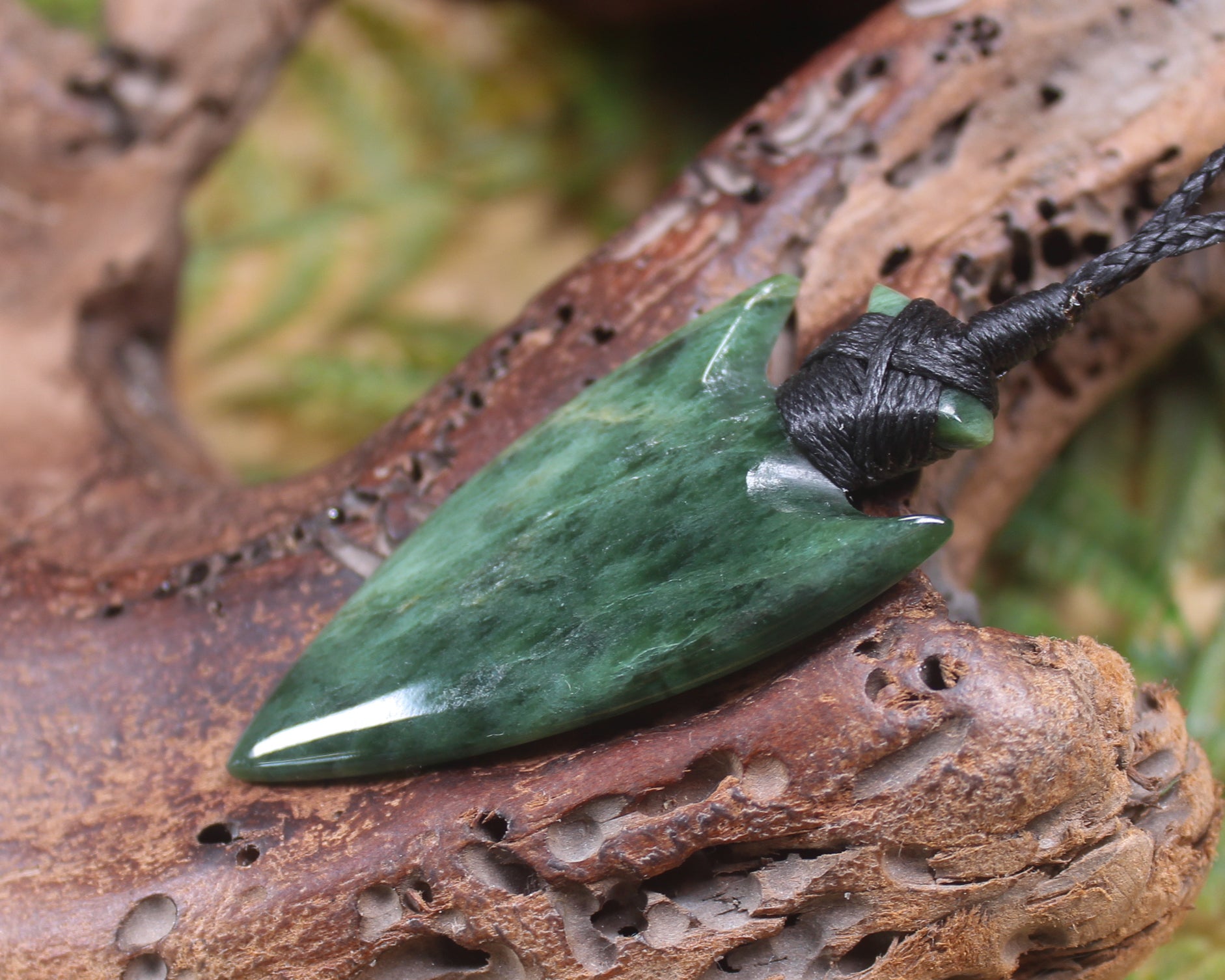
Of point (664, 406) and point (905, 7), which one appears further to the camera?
point (905, 7)

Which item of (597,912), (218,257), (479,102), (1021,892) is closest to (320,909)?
(597,912)

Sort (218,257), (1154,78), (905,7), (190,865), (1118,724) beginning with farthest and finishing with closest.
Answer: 1. (218,257)
2. (905,7)
3. (1154,78)
4. (190,865)
5. (1118,724)

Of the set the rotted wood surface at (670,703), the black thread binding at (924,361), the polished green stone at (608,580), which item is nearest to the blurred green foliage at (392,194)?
the rotted wood surface at (670,703)

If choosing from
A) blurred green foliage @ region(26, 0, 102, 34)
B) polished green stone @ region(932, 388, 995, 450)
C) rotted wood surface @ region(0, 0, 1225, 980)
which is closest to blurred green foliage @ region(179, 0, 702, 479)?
rotted wood surface @ region(0, 0, 1225, 980)

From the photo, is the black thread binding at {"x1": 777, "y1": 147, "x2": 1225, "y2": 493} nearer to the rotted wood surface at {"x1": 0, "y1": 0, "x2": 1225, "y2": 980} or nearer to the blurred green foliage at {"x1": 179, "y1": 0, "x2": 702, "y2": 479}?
the rotted wood surface at {"x1": 0, "y1": 0, "x2": 1225, "y2": 980}

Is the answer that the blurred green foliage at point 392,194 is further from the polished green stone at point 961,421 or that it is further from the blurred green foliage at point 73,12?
the polished green stone at point 961,421

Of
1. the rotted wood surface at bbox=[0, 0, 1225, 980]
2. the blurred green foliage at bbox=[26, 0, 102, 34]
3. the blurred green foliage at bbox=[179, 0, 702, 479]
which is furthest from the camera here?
the blurred green foliage at bbox=[179, 0, 702, 479]

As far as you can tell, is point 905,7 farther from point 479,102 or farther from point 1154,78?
point 479,102

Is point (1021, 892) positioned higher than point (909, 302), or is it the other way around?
point (909, 302)
